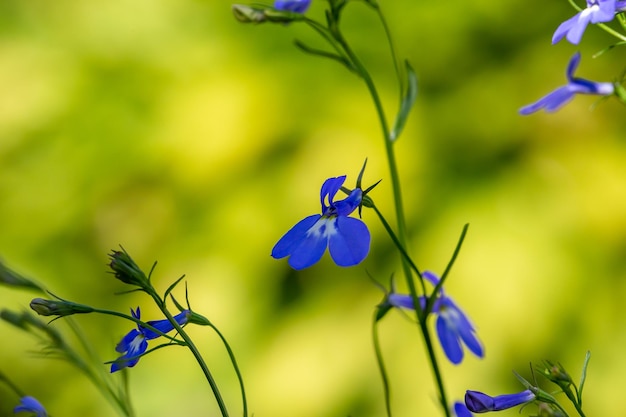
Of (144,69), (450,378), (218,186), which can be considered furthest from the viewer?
(144,69)

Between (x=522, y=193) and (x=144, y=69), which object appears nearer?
(x=522, y=193)

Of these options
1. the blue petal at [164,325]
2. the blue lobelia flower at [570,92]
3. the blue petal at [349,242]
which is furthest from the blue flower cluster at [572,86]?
the blue petal at [164,325]

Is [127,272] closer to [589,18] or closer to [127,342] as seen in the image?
[127,342]

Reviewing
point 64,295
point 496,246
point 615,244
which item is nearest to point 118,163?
point 64,295

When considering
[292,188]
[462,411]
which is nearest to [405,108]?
[462,411]

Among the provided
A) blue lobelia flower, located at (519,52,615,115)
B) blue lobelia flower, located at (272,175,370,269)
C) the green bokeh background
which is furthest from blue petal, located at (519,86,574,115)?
the green bokeh background

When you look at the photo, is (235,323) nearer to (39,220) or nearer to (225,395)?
(225,395)
